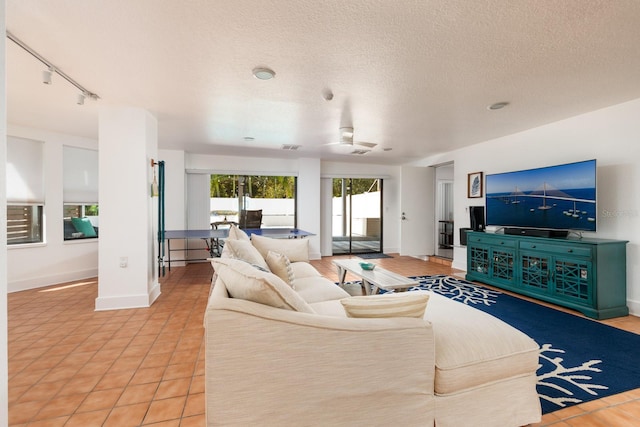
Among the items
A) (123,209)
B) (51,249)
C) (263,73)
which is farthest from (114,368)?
(51,249)

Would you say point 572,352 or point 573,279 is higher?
point 573,279

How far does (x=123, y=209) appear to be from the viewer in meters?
3.38

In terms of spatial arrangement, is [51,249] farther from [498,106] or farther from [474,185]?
[474,185]

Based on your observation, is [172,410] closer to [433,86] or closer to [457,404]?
[457,404]

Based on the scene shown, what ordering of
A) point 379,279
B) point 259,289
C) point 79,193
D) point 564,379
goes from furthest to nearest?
point 79,193 < point 379,279 < point 564,379 < point 259,289

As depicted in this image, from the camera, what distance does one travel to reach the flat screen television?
130 inches

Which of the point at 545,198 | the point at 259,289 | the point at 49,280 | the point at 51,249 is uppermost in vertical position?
the point at 545,198

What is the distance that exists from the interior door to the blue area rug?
9.67ft

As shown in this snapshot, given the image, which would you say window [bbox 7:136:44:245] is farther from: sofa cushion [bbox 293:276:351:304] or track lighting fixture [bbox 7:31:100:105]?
sofa cushion [bbox 293:276:351:304]

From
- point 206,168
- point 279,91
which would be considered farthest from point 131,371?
point 206,168

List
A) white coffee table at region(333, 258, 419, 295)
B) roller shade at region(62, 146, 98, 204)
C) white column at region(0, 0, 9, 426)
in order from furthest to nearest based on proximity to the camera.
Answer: roller shade at region(62, 146, 98, 204)
white coffee table at region(333, 258, 419, 295)
white column at region(0, 0, 9, 426)

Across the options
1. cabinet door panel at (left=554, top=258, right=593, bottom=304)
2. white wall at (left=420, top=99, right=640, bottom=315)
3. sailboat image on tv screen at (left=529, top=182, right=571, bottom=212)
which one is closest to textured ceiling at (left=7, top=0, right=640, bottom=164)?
white wall at (left=420, top=99, right=640, bottom=315)

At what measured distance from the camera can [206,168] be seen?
244 inches

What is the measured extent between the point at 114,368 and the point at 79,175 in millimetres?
4067
